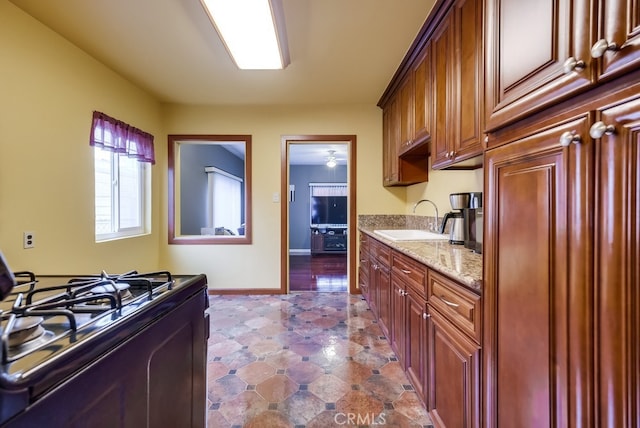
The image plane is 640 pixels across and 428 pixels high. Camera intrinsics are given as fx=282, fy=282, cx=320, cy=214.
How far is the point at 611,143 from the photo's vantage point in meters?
0.62

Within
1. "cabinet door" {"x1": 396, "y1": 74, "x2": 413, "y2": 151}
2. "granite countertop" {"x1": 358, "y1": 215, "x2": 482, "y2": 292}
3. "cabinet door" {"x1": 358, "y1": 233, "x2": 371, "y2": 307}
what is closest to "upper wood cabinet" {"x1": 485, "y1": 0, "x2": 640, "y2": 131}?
"granite countertop" {"x1": 358, "y1": 215, "x2": 482, "y2": 292}

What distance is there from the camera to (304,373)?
A: 196 cm

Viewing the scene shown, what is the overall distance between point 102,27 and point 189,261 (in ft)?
8.46

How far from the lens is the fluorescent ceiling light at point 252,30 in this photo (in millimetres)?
1731

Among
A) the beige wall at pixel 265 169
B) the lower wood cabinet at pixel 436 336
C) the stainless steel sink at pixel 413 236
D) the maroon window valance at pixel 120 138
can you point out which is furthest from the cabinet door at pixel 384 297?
the maroon window valance at pixel 120 138

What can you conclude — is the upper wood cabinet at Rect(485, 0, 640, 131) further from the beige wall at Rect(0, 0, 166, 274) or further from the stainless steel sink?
the beige wall at Rect(0, 0, 166, 274)

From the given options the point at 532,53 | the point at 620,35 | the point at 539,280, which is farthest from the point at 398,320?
the point at 620,35

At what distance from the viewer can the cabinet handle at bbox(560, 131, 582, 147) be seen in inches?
26.9

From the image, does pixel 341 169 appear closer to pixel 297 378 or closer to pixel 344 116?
pixel 344 116

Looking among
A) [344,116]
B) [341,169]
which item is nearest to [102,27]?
[344,116]

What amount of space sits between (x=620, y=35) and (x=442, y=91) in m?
1.29

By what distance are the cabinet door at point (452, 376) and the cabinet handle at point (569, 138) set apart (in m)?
0.77

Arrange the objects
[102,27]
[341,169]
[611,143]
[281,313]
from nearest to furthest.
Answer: [611,143], [102,27], [281,313], [341,169]

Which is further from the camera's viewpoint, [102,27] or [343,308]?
[343,308]
